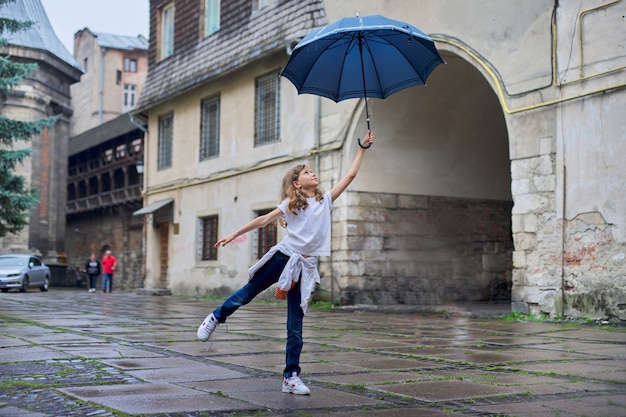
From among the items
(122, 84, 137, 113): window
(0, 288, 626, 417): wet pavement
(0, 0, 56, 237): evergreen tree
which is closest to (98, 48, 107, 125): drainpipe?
(122, 84, 137, 113): window

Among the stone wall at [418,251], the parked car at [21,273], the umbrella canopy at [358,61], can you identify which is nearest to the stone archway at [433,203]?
the stone wall at [418,251]

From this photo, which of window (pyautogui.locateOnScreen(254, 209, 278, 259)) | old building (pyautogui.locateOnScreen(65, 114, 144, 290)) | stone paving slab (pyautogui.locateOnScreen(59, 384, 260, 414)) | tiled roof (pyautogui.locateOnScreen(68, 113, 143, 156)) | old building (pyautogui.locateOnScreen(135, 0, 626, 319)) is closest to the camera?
stone paving slab (pyautogui.locateOnScreen(59, 384, 260, 414))

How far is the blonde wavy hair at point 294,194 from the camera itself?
5184mm

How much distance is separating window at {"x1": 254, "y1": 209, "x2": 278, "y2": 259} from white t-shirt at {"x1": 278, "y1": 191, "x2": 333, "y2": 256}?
1289 cm

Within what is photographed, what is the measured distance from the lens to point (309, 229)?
5.19 m

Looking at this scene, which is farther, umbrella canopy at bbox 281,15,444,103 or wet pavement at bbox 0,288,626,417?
umbrella canopy at bbox 281,15,444,103

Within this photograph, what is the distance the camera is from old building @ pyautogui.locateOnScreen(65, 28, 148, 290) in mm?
35469

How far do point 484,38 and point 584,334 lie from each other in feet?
18.5

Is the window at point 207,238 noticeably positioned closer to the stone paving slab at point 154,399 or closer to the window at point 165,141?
the window at point 165,141

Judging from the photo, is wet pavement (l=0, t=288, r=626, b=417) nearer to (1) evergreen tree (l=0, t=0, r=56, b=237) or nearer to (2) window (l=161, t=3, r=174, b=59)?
(2) window (l=161, t=3, r=174, b=59)

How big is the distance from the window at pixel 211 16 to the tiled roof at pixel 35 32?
17.8 m

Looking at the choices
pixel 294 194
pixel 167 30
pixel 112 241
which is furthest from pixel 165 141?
pixel 294 194

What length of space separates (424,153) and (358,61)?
396 inches

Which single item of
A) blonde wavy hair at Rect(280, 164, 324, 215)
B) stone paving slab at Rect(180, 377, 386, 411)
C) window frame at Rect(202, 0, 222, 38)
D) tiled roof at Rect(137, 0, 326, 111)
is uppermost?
window frame at Rect(202, 0, 222, 38)
